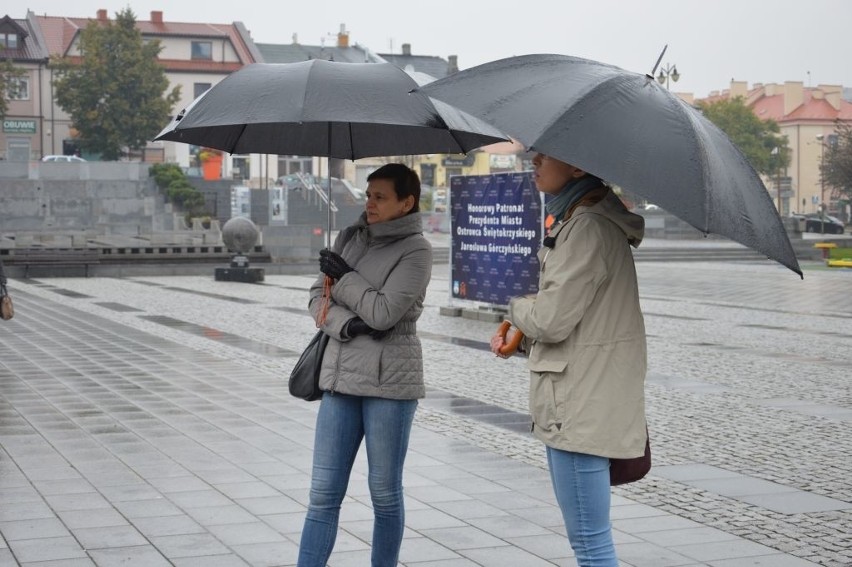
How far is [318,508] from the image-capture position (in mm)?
4664

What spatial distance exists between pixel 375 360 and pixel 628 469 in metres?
1.09

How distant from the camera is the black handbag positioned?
470 centimetres

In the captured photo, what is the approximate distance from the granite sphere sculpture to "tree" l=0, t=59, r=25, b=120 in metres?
39.7

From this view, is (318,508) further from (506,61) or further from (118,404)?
(118,404)

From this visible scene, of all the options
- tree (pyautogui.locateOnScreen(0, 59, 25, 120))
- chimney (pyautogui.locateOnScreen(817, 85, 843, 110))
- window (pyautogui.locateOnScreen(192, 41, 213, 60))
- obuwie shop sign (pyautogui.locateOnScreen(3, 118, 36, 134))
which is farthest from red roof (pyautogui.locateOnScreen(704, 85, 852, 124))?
tree (pyautogui.locateOnScreen(0, 59, 25, 120))

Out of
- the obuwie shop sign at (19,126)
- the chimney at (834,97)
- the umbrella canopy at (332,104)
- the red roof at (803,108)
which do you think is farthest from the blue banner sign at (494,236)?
the chimney at (834,97)

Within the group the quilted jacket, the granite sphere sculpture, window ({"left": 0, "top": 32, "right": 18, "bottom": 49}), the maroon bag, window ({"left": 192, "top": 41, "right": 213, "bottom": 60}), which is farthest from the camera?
window ({"left": 192, "top": 41, "right": 213, "bottom": 60})

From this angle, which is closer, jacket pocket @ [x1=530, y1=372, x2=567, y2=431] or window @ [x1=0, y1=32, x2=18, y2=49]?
jacket pocket @ [x1=530, y1=372, x2=567, y2=431]

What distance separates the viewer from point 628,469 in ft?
Answer: 12.9

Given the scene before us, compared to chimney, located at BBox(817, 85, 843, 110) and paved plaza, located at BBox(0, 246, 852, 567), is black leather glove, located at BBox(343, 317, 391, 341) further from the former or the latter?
chimney, located at BBox(817, 85, 843, 110)

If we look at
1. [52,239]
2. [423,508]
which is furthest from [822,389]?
[52,239]

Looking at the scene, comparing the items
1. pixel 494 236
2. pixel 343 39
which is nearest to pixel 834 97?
pixel 343 39

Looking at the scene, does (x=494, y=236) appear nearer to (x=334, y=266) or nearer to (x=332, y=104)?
(x=332, y=104)

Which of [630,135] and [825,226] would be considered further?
[825,226]
